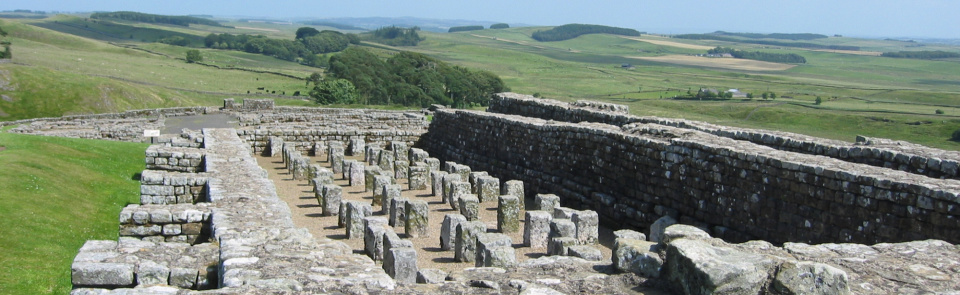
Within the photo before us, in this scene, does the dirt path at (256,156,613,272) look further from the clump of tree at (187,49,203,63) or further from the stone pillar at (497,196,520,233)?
the clump of tree at (187,49,203,63)

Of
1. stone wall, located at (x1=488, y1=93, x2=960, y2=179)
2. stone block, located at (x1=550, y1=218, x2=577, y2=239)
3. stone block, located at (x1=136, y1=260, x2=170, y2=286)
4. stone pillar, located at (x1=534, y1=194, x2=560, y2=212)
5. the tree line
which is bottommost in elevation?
the tree line

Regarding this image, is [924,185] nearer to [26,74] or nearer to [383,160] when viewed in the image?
[383,160]

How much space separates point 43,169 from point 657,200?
472 inches

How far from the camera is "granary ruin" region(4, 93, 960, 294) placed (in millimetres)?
7555

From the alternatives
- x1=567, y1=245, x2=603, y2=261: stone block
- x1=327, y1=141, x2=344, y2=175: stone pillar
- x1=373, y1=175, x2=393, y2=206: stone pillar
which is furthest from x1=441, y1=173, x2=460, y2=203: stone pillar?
x1=567, y1=245, x2=603, y2=261: stone block

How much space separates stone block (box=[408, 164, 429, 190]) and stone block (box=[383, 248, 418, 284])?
10392mm

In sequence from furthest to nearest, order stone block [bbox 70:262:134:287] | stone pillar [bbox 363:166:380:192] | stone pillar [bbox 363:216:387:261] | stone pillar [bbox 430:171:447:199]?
stone pillar [bbox 363:166:380:192], stone pillar [bbox 430:171:447:199], stone pillar [bbox 363:216:387:261], stone block [bbox 70:262:134:287]

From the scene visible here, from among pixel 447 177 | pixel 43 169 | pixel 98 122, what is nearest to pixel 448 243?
pixel 447 177

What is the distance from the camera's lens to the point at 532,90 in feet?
354

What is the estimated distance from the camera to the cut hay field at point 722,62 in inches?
5866

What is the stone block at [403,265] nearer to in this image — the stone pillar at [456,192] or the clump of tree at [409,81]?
the stone pillar at [456,192]

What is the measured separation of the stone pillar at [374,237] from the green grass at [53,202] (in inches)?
151

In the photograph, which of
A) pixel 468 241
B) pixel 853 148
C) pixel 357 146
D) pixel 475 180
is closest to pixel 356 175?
pixel 475 180

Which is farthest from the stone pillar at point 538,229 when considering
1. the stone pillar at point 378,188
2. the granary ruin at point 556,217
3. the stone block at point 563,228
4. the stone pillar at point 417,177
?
the stone pillar at point 417,177
